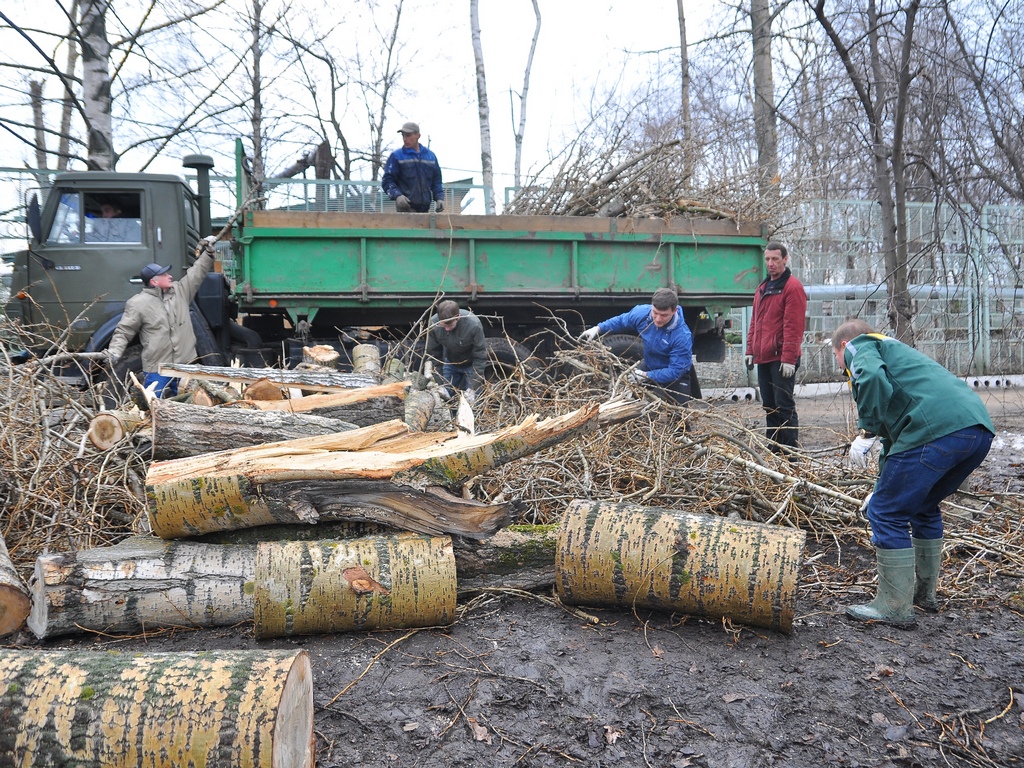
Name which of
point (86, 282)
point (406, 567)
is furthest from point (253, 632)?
point (86, 282)

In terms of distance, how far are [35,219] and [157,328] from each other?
5.13 ft

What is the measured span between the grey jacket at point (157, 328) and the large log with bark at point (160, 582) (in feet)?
11.6

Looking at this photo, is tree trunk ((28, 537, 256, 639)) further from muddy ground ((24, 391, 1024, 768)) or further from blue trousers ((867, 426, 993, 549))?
blue trousers ((867, 426, 993, 549))

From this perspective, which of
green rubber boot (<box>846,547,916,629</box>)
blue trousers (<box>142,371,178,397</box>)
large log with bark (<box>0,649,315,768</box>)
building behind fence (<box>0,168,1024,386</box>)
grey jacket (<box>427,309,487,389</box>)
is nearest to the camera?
large log with bark (<box>0,649,315,768</box>)

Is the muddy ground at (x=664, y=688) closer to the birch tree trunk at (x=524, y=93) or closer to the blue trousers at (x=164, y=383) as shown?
the blue trousers at (x=164, y=383)

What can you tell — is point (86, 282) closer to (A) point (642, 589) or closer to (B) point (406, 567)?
(B) point (406, 567)

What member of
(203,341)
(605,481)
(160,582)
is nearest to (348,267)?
(203,341)

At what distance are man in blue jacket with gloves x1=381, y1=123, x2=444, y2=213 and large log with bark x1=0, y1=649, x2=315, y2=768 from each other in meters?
6.54

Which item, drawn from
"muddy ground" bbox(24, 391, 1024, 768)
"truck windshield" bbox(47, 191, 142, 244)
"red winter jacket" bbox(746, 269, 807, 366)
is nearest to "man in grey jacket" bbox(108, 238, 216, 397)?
"truck windshield" bbox(47, 191, 142, 244)

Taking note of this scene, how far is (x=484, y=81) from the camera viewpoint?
48.4 ft

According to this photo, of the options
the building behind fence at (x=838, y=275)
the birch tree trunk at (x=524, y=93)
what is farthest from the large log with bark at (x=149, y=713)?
the birch tree trunk at (x=524, y=93)

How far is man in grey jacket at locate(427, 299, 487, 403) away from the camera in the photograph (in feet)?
21.3

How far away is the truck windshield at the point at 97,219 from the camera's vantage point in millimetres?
7020

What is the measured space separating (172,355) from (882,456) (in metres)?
5.59
